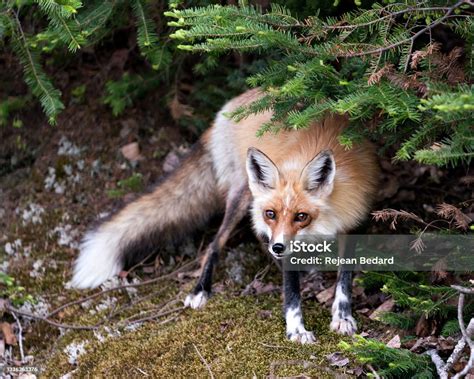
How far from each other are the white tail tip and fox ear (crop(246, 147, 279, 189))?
141 cm

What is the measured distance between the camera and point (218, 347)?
Result: 386cm

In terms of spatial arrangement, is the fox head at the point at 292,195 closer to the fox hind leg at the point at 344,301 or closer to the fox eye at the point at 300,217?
the fox eye at the point at 300,217

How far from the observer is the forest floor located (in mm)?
3822

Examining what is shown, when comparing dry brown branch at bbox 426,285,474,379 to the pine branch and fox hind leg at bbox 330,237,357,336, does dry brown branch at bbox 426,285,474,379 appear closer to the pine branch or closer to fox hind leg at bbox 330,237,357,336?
fox hind leg at bbox 330,237,357,336

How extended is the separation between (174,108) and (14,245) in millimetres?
1821

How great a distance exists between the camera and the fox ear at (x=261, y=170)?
390 centimetres

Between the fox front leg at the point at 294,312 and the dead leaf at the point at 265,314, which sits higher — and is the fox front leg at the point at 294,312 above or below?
above

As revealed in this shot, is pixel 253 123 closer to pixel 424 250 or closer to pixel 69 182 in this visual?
pixel 424 250

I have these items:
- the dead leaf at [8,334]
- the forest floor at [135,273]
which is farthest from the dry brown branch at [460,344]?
the dead leaf at [8,334]

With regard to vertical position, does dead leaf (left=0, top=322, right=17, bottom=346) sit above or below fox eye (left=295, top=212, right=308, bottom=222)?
below

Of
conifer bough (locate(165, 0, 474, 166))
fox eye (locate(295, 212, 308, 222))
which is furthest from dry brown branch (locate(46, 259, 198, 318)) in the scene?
conifer bough (locate(165, 0, 474, 166))

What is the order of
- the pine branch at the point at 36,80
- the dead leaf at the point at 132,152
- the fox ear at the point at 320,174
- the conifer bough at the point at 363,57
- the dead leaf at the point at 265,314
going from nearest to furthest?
1. the conifer bough at the point at 363,57
2. the fox ear at the point at 320,174
3. the pine branch at the point at 36,80
4. the dead leaf at the point at 265,314
5. the dead leaf at the point at 132,152

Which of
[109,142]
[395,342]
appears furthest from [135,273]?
[395,342]

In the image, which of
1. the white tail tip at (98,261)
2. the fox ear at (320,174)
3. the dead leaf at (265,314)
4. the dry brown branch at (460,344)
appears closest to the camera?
the dry brown branch at (460,344)
